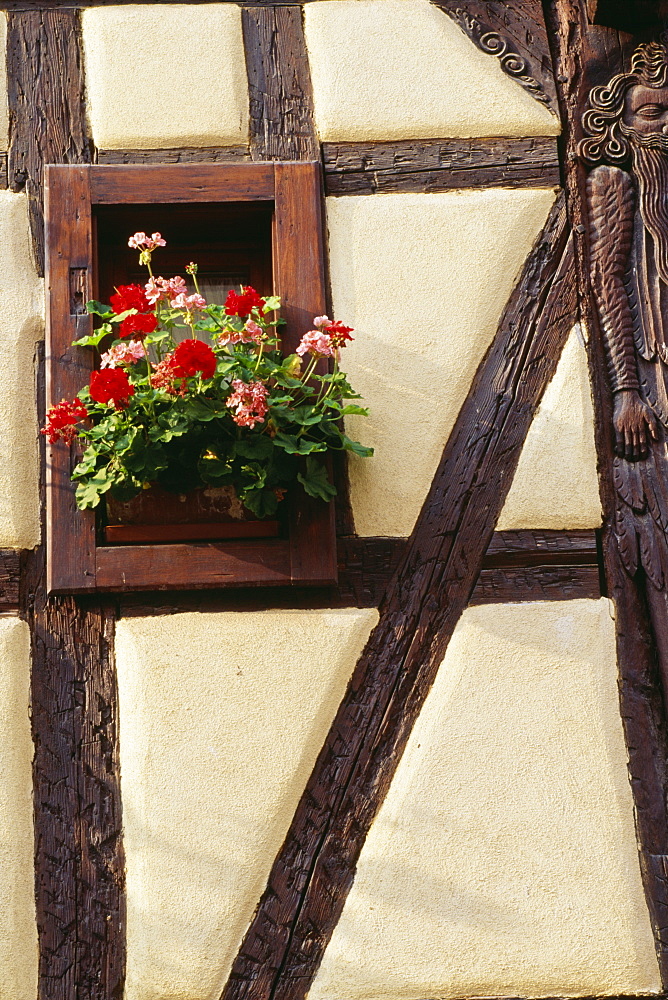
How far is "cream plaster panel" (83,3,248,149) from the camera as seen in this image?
10.5 feet

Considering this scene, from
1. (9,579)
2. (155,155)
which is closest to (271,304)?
(155,155)

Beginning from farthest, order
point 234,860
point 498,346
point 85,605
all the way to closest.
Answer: point 498,346 → point 85,605 → point 234,860

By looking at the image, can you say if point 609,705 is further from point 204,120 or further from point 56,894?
point 204,120

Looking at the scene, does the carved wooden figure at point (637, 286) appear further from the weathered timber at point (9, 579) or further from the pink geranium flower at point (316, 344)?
the weathered timber at point (9, 579)

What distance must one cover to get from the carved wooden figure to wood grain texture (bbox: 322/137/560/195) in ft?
0.57

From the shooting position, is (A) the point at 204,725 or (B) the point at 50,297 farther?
(B) the point at 50,297

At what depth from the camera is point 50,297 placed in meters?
3.04

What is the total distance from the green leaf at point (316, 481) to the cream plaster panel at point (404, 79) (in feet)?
3.36

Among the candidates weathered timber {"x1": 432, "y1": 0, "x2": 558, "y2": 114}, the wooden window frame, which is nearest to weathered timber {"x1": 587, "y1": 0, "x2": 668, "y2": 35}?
weathered timber {"x1": 432, "y1": 0, "x2": 558, "y2": 114}

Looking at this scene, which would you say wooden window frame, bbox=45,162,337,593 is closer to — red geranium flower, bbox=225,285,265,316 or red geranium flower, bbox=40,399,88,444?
red geranium flower, bbox=40,399,88,444

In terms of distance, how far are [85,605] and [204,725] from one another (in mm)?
447

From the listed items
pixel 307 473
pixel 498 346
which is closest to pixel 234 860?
pixel 307 473

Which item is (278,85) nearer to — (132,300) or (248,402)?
(132,300)

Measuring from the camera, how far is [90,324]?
3.03 meters
